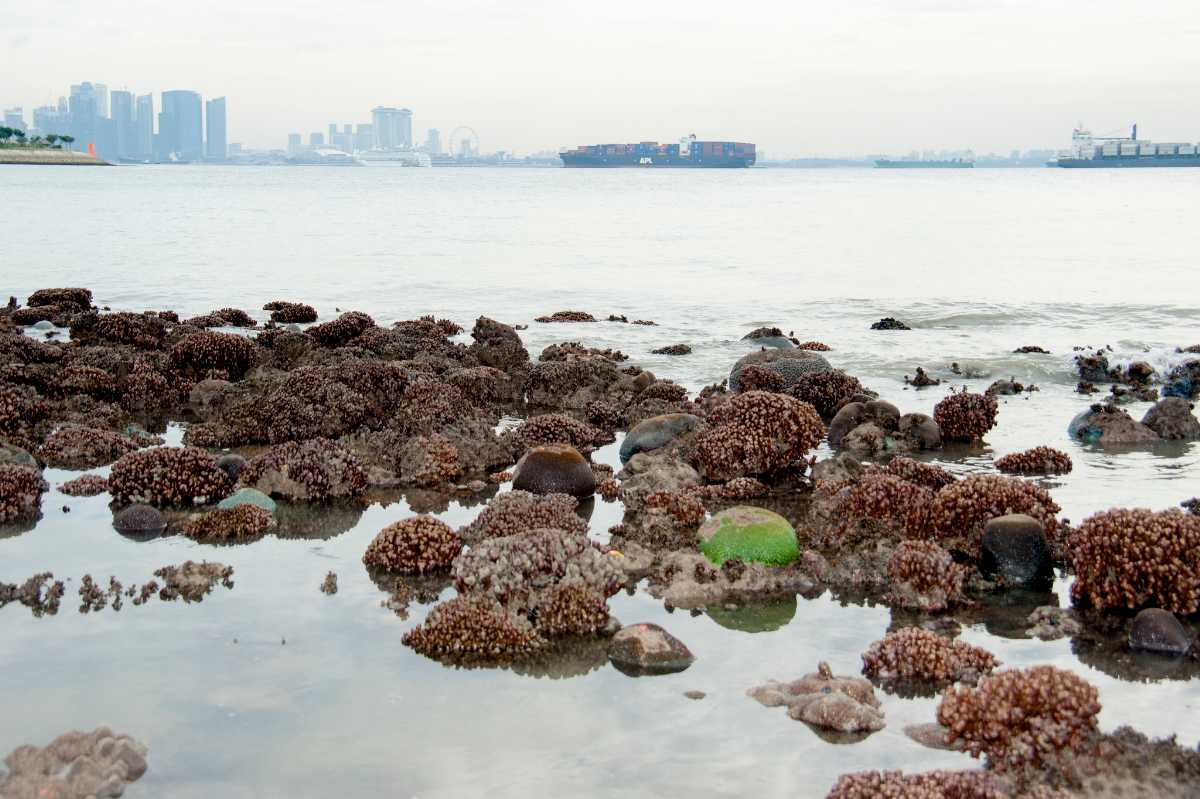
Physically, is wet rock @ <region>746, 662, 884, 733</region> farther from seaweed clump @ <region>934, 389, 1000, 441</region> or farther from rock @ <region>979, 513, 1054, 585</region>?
seaweed clump @ <region>934, 389, 1000, 441</region>

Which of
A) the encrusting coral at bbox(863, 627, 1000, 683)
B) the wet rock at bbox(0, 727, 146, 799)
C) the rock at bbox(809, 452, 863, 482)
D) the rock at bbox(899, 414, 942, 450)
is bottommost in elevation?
the wet rock at bbox(0, 727, 146, 799)

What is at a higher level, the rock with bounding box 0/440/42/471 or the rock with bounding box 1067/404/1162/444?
the rock with bounding box 1067/404/1162/444

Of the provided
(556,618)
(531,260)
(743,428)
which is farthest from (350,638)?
(531,260)


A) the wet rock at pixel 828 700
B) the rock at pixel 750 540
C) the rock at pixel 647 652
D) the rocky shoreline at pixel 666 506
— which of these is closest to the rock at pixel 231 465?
the rocky shoreline at pixel 666 506

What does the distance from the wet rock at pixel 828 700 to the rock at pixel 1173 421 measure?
36.0 ft

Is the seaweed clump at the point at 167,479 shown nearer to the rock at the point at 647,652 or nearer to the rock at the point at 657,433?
the rock at the point at 657,433

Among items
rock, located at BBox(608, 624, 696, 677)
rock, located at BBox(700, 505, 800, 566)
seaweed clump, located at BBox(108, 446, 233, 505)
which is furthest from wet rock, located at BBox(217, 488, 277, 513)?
rock, located at BBox(608, 624, 696, 677)

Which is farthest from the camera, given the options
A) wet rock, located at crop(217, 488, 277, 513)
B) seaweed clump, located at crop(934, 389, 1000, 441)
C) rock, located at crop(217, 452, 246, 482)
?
seaweed clump, located at crop(934, 389, 1000, 441)

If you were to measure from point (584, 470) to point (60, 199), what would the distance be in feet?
361

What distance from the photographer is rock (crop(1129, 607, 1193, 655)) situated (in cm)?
884

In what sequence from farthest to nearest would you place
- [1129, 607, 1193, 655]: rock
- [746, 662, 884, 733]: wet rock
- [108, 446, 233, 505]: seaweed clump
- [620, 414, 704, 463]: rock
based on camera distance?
[620, 414, 704, 463]: rock < [108, 446, 233, 505]: seaweed clump < [1129, 607, 1193, 655]: rock < [746, 662, 884, 733]: wet rock

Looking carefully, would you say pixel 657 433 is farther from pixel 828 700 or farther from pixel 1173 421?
pixel 828 700

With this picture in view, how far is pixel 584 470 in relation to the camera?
13.9 m

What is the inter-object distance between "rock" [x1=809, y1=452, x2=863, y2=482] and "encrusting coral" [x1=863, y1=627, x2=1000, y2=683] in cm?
578
